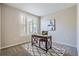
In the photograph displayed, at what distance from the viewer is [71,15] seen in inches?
99.8

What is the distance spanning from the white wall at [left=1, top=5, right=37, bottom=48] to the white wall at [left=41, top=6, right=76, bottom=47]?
0.73m

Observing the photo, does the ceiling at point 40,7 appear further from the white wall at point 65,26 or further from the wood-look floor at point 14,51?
the wood-look floor at point 14,51

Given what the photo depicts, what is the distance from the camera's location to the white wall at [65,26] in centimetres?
251

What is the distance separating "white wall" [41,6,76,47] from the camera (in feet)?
8.24

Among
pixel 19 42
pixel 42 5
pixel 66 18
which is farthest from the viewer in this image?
pixel 19 42

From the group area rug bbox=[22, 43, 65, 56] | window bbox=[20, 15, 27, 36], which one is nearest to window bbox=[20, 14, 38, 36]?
window bbox=[20, 15, 27, 36]

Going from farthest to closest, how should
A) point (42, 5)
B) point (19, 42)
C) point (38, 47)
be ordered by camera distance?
point (38, 47) → point (19, 42) → point (42, 5)

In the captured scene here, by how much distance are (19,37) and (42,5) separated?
1163 millimetres

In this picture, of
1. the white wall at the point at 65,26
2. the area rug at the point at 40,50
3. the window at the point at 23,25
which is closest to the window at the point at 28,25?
the window at the point at 23,25

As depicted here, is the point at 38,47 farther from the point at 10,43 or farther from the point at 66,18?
the point at 66,18

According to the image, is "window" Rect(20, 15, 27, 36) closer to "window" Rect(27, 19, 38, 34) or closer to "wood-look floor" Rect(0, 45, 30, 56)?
"window" Rect(27, 19, 38, 34)

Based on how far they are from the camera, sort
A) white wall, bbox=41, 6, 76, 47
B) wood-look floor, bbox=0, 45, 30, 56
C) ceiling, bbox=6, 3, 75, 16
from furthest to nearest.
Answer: wood-look floor, bbox=0, 45, 30, 56
white wall, bbox=41, 6, 76, 47
ceiling, bbox=6, 3, 75, 16

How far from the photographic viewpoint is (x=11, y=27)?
293 centimetres

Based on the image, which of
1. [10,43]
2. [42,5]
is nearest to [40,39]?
[10,43]
